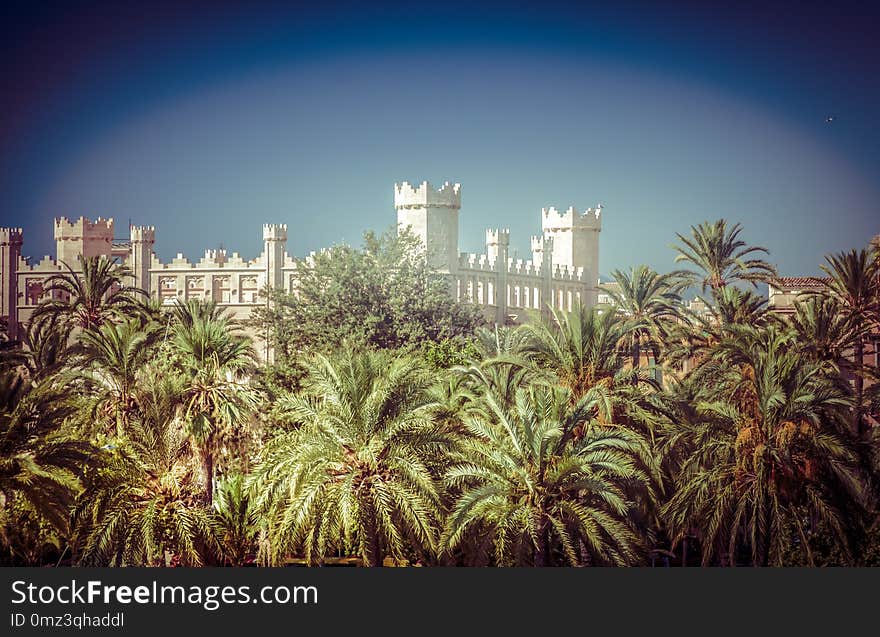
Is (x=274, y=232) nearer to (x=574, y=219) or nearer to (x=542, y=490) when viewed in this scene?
(x=574, y=219)

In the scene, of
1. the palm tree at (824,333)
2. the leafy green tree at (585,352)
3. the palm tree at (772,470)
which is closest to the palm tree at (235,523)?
the leafy green tree at (585,352)

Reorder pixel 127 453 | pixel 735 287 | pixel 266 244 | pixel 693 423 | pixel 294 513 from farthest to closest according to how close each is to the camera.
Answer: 1. pixel 266 244
2. pixel 735 287
3. pixel 693 423
4. pixel 127 453
5. pixel 294 513

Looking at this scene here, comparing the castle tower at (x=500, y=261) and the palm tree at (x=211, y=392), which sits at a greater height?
the castle tower at (x=500, y=261)

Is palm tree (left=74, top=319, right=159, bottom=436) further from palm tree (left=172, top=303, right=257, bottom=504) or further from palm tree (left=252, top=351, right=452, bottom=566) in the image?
palm tree (left=252, top=351, right=452, bottom=566)

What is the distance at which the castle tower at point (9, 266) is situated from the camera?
6322cm

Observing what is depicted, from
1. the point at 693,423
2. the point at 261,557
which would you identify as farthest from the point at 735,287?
the point at 261,557

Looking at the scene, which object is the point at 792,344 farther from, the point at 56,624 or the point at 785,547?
the point at 56,624

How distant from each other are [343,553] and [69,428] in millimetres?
6784

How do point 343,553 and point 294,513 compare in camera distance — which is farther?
point 343,553

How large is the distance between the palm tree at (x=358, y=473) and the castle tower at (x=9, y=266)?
44875mm

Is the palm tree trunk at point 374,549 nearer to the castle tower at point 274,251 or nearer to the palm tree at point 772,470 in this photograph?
the palm tree at point 772,470

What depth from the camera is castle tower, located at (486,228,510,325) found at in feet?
186

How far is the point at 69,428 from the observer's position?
24.3 meters

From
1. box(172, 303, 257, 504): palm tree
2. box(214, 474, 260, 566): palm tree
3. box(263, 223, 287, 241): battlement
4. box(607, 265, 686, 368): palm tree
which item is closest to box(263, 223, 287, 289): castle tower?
box(263, 223, 287, 241): battlement
